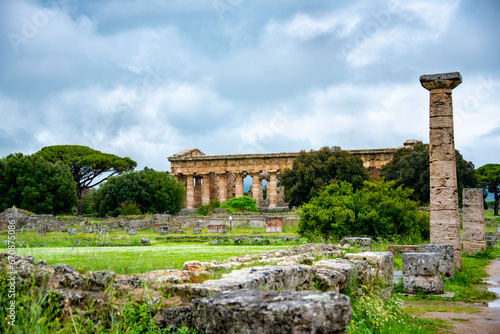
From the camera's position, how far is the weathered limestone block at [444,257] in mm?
13047

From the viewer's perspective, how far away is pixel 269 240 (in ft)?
70.3

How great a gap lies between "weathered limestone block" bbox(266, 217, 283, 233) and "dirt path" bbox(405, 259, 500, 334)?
17955 mm

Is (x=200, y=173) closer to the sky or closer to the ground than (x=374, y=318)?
closer to the sky

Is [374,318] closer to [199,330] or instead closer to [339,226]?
[199,330]

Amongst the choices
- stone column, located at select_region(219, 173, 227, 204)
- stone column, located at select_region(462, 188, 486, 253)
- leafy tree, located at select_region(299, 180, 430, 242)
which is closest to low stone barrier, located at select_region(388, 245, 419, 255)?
leafy tree, located at select_region(299, 180, 430, 242)

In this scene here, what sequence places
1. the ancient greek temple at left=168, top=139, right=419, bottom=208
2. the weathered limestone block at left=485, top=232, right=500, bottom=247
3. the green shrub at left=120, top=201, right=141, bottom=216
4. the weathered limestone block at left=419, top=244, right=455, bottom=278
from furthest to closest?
the ancient greek temple at left=168, top=139, right=419, bottom=208, the green shrub at left=120, top=201, right=141, bottom=216, the weathered limestone block at left=485, top=232, right=500, bottom=247, the weathered limestone block at left=419, top=244, right=455, bottom=278

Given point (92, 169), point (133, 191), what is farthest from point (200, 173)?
point (133, 191)

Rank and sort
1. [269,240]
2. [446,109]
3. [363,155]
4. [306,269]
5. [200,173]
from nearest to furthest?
[306,269], [446,109], [269,240], [363,155], [200,173]

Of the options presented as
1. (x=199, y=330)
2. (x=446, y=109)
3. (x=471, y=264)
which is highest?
(x=446, y=109)

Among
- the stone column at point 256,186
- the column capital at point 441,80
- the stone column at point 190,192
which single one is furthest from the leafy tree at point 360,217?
the stone column at point 190,192

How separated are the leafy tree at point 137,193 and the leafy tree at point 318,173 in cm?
1196

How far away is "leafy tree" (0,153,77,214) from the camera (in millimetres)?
43969

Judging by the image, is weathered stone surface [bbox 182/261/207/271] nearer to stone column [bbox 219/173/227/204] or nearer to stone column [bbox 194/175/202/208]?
stone column [bbox 219/173/227/204]

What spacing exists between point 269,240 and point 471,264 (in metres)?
→ 8.10
